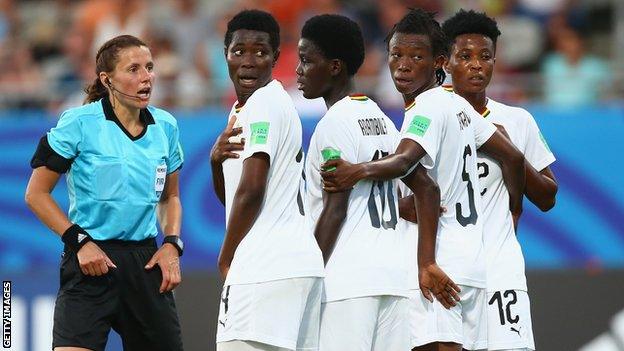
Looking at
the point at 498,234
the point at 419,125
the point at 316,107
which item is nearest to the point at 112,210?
the point at 419,125

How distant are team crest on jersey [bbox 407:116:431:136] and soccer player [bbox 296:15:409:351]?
16 centimetres

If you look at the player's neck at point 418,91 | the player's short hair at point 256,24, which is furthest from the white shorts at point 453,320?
the player's short hair at point 256,24

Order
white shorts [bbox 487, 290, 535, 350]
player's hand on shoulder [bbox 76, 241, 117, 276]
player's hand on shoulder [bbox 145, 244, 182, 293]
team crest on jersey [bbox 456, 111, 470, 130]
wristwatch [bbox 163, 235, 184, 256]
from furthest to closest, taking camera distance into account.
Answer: wristwatch [bbox 163, 235, 184, 256] → player's hand on shoulder [bbox 145, 244, 182, 293] → white shorts [bbox 487, 290, 535, 350] → player's hand on shoulder [bbox 76, 241, 117, 276] → team crest on jersey [bbox 456, 111, 470, 130]

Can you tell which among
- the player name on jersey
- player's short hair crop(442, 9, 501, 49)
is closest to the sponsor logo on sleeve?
the player name on jersey

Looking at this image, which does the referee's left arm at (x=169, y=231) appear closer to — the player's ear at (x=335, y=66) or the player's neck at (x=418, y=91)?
the player's ear at (x=335, y=66)

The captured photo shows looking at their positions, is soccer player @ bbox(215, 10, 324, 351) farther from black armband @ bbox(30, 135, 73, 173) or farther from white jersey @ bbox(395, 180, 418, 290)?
black armband @ bbox(30, 135, 73, 173)

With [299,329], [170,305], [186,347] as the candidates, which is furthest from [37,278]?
[299,329]

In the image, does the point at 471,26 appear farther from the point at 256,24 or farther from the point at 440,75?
the point at 256,24

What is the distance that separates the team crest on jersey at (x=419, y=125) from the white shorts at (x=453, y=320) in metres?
0.86

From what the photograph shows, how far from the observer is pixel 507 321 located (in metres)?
6.80

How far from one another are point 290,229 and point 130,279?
1.23 m

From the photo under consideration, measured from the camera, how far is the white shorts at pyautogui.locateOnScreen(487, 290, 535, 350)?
22.2 feet

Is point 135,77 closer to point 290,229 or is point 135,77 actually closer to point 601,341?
point 290,229

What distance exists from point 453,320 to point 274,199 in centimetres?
117
